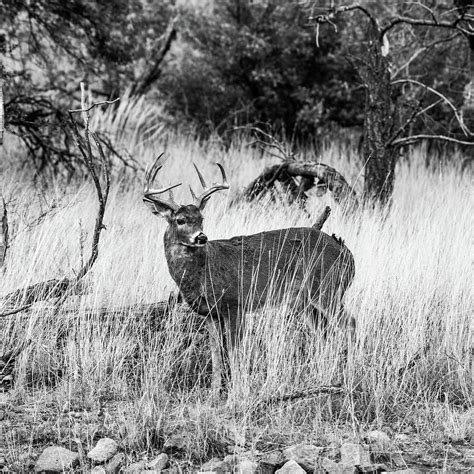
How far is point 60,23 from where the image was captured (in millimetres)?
10711

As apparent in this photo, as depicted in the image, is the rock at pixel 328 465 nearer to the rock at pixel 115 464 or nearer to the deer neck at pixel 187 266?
the rock at pixel 115 464

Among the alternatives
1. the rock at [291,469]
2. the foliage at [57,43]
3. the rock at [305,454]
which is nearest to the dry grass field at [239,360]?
the rock at [305,454]

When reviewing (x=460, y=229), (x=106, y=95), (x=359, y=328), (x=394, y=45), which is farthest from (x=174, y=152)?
(x=359, y=328)

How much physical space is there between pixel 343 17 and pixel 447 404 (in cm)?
1091

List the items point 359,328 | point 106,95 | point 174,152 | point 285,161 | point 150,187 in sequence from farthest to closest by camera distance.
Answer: point 106,95 < point 174,152 < point 285,161 < point 359,328 < point 150,187

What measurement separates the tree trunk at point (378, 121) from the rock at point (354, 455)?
4.66m

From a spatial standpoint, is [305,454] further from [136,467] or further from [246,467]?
[136,467]

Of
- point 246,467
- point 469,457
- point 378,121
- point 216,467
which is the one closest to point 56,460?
point 216,467

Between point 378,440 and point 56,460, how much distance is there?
1.61 meters

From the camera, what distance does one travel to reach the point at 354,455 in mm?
3920

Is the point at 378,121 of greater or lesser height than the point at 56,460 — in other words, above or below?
above

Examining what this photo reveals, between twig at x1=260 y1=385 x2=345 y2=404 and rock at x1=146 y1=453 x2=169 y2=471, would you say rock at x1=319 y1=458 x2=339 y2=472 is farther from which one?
rock at x1=146 y1=453 x2=169 y2=471

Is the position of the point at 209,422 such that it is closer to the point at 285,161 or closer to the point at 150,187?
the point at 150,187

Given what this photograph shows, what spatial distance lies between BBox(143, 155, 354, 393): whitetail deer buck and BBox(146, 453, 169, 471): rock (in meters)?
0.65
